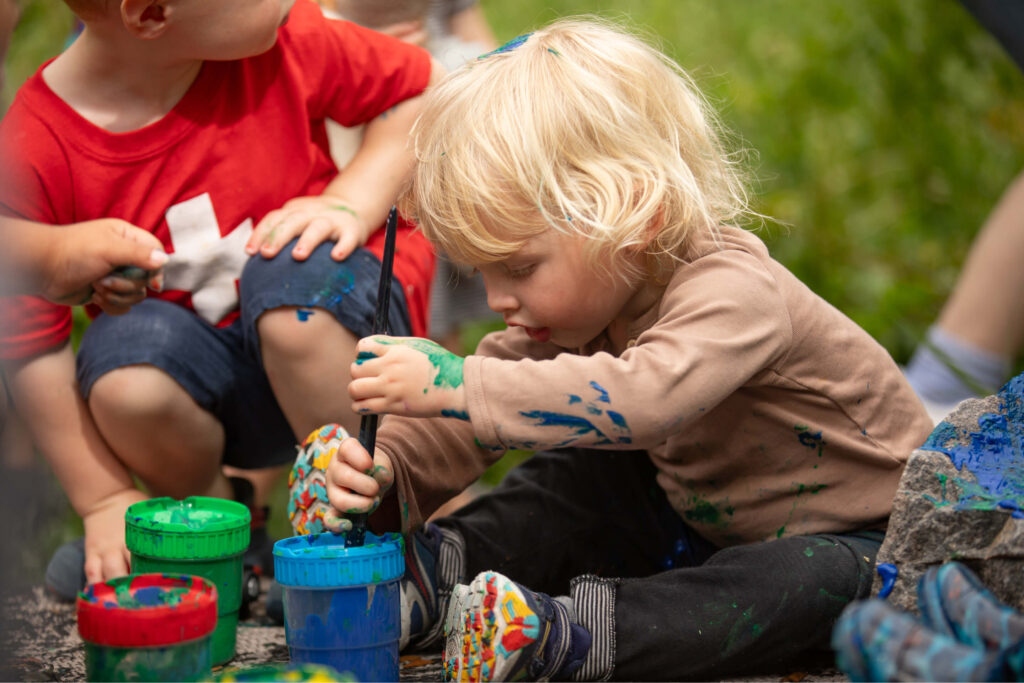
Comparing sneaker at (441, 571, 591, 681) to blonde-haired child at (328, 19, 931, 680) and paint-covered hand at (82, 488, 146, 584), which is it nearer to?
blonde-haired child at (328, 19, 931, 680)

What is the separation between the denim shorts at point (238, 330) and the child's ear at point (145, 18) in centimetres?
36

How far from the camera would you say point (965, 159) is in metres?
3.04

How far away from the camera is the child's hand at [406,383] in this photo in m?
1.23

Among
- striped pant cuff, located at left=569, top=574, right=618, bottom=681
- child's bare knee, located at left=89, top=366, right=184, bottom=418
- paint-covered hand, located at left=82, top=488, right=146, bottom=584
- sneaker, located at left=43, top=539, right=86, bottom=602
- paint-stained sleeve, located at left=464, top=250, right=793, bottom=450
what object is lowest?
sneaker, located at left=43, top=539, right=86, bottom=602

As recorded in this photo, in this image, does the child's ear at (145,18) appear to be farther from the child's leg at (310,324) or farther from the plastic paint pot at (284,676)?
the plastic paint pot at (284,676)

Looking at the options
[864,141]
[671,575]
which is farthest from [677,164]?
[864,141]


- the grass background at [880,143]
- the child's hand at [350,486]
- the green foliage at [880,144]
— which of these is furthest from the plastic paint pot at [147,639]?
the green foliage at [880,144]

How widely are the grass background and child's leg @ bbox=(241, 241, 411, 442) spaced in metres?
1.00

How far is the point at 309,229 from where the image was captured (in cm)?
162

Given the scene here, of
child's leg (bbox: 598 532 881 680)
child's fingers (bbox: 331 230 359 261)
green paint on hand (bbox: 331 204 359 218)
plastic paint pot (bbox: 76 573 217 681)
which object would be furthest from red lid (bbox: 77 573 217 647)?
green paint on hand (bbox: 331 204 359 218)

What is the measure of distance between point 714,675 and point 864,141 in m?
2.59

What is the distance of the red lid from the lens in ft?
3.20

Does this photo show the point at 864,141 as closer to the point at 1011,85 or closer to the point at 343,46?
Answer: the point at 1011,85

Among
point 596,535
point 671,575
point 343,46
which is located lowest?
point 596,535
